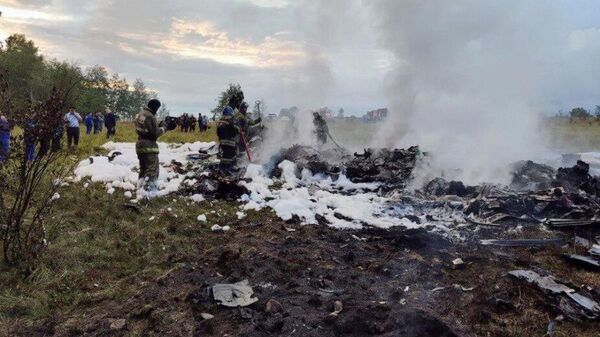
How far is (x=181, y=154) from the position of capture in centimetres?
1497

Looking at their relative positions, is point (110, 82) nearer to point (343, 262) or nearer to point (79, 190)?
point (79, 190)

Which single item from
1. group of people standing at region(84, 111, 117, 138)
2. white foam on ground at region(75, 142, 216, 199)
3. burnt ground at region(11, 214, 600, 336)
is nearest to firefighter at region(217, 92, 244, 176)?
white foam on ground at region(75, 142, 216, 199)

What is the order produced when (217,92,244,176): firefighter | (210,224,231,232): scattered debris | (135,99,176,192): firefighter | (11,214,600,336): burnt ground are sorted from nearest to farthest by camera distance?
(11,214,600,336): burnt ground < (210,224,231,232): scattered debris < (135,99,176,192): firefighter < (217,92,244,176): firefighter

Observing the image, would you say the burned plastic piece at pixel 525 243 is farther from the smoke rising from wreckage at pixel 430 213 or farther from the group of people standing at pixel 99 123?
the group of people standing at pixel 99 123

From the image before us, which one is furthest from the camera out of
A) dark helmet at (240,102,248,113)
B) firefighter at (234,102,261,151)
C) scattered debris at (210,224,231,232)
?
dark helmet at (240,102,248,113)

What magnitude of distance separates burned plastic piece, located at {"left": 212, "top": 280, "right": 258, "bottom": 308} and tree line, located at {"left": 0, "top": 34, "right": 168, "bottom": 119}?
2.99 metres

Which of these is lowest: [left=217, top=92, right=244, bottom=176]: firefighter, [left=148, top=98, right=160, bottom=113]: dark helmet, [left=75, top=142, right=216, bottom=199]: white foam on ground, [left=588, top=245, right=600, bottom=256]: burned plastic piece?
[left=588, top=245, right=600, bottom=256]: burned plastic piece

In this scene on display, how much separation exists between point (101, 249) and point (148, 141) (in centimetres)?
299

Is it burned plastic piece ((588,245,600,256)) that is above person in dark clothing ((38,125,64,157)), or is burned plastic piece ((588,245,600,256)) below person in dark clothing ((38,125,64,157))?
below

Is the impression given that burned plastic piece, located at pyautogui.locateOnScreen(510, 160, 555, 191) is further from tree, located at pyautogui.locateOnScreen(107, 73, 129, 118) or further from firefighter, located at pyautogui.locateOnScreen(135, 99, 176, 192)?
tree, located at pyautogui.locateOnScreen(107, 73, 129, 118)

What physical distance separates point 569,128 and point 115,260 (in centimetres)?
2969

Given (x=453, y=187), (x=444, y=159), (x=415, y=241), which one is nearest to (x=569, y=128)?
(x=444, y=159)

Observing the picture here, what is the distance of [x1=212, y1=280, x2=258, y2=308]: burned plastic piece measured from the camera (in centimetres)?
459

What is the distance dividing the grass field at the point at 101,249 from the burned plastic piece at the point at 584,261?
5234 millimetres
